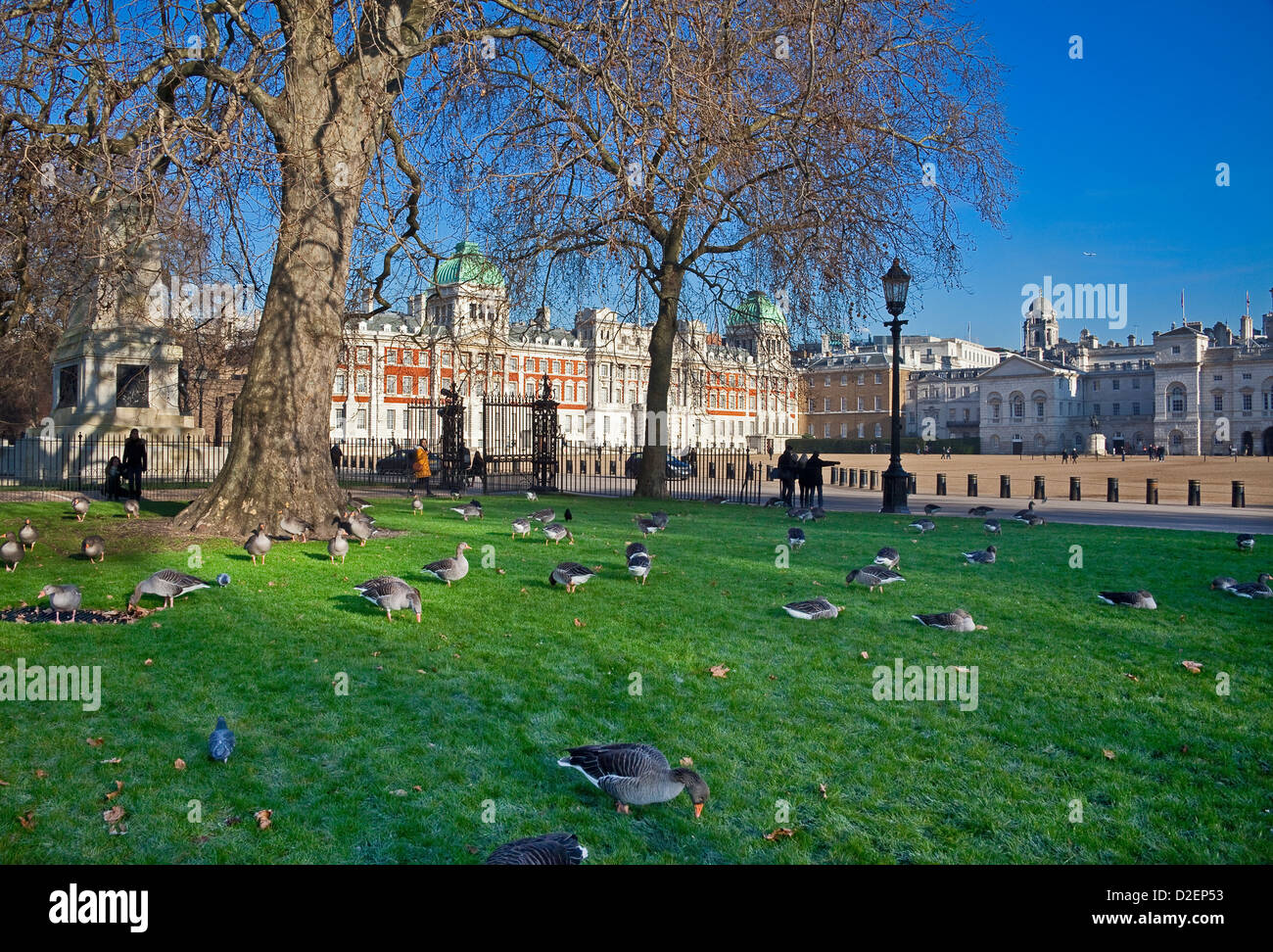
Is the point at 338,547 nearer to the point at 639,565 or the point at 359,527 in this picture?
the point at 359,527

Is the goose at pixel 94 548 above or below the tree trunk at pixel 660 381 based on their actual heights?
below

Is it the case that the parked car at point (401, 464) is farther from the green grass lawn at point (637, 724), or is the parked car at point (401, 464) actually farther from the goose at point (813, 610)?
the goose at point (813, 610)

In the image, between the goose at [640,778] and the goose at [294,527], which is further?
the goose at [294,527]

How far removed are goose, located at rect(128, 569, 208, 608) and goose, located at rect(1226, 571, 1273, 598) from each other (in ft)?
31.9

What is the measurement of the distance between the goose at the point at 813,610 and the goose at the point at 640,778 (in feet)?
11.3

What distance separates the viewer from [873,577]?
27.7 feet

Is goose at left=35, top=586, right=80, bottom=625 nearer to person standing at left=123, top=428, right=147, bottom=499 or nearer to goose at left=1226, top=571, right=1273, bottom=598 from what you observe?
person standing at left=123, top=428, right=147, bottom=499

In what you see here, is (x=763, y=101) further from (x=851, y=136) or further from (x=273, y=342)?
(x=273, y=342)

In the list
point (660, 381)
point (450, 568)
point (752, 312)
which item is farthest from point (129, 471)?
point (752, 312)

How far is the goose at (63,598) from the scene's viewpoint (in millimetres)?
6641

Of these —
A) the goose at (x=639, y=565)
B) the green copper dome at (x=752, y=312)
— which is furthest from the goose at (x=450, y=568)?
the green copper dome at (x=752, y=312)

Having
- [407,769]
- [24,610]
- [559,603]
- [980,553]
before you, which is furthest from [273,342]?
[980,553]

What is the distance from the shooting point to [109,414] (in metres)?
20.3

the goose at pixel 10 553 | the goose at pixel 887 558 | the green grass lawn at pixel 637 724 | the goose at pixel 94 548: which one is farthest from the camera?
the goose at pixel 94 548
